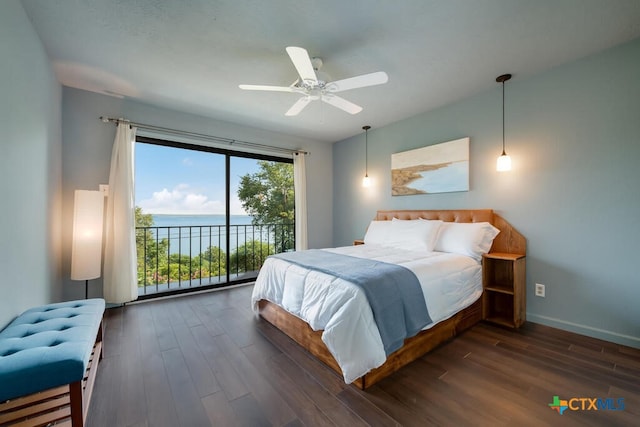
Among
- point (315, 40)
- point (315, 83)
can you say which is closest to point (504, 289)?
point (315, 83)

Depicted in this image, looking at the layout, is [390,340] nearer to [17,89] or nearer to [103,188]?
[17,89]

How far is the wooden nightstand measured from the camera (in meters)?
2.59

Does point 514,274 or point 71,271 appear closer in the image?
point 514,274

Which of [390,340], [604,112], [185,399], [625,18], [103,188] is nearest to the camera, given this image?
[185,399]

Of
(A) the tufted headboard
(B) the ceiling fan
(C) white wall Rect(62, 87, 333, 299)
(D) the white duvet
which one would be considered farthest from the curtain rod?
(A) the tufted headboard

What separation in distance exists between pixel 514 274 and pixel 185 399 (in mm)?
2993

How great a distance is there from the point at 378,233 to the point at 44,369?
3.28 meters

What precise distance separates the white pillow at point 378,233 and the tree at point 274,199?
1.75m

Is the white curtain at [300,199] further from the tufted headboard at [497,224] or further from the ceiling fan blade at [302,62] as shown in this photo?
the ceiling fan blade at [302,62]

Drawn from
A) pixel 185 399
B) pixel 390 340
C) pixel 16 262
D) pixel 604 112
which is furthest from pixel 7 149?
pixel 604 112

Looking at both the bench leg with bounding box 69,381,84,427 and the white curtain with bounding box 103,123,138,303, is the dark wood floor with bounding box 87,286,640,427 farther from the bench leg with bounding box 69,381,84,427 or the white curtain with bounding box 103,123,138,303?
the white curtain with bounding box 103,123,138,303

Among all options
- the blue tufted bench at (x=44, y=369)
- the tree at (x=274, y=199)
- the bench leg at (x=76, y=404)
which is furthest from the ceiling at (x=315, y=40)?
the bench leg at (x=76, y=404)

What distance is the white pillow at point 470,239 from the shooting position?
279 cm

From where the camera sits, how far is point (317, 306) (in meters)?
1.96
